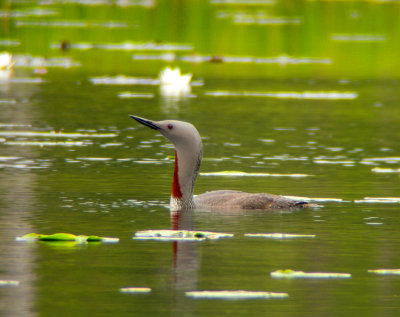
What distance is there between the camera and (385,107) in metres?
20.6

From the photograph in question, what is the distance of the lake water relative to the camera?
25.8 feet

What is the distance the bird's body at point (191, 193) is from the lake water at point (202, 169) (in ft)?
0.56

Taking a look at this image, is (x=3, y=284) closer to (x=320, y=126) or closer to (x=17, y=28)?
(x=320, y=126)

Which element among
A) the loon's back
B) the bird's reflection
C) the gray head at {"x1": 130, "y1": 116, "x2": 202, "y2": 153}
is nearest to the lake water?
the bird's reflection

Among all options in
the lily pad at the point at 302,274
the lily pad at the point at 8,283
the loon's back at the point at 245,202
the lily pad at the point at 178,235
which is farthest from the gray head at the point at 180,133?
the lily pad at the point at 8,283

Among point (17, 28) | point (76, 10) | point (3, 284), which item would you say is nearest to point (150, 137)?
point (3, 284)

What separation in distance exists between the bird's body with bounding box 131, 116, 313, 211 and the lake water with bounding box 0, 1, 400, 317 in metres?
0.17

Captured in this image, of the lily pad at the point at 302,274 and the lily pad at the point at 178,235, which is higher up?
the lily pad at the point at 302,274

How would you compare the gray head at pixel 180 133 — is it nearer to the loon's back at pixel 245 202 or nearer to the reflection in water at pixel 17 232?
the loon's back at pixel 245 202

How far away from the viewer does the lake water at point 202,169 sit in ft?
25.8

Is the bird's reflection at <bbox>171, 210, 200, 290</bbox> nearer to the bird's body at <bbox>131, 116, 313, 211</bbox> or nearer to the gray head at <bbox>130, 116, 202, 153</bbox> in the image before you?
the bird's body at <bbox>131, 116, 313, 211</bbox>

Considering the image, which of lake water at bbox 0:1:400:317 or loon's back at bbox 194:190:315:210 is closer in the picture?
lake water at bbox 0:1:400:317

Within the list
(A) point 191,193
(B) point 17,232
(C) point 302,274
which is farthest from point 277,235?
(B) point 17,232

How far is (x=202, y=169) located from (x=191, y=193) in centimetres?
267
